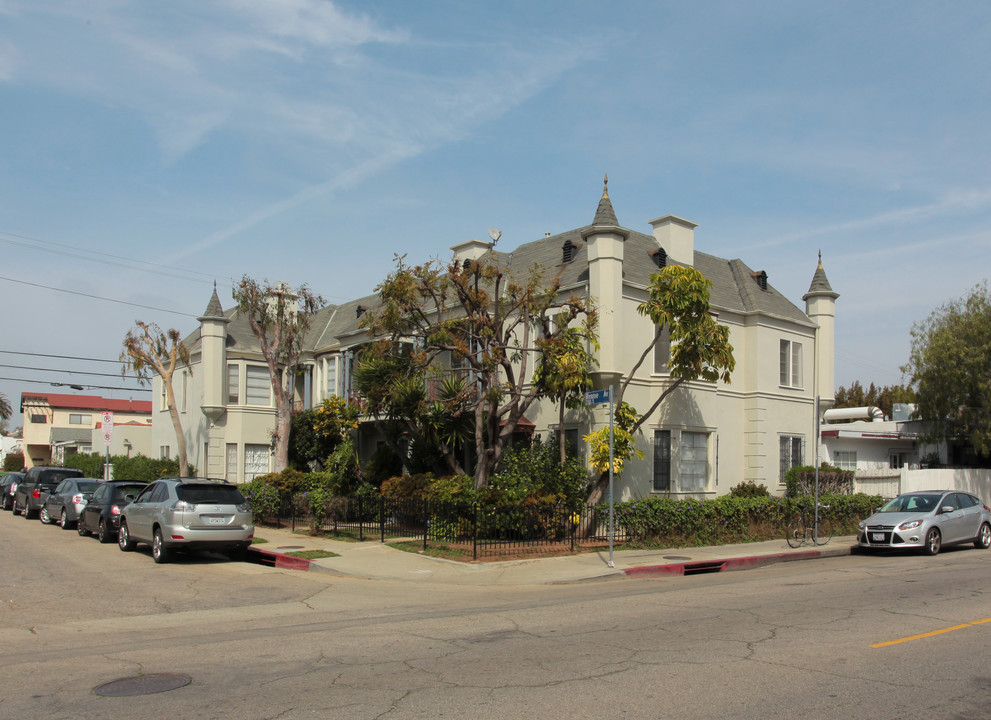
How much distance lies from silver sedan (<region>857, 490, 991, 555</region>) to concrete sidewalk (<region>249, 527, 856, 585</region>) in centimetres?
109

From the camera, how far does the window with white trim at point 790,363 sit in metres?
26.3

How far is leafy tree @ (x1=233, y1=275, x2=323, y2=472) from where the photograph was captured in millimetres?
27484

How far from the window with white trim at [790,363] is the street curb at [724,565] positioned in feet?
27.0

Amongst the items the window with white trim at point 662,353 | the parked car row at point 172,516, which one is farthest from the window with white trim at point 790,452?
the parked car row at point 172,516

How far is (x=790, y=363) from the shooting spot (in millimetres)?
26406

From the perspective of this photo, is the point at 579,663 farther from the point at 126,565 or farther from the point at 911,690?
the point at 126,565

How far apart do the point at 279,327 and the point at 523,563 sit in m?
15.6

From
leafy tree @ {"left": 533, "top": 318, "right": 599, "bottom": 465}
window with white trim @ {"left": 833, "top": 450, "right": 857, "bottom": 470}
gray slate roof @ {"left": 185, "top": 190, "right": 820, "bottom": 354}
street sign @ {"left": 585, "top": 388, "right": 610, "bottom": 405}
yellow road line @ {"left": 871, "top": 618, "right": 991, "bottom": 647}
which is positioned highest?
gray slate roof @ {"left": 185, "top": 190, "right": 820, "bottom": 354}

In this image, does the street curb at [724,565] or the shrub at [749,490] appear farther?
the shrub at [749,490]

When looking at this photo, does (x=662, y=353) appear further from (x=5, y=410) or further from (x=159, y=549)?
(x=5, y=410)

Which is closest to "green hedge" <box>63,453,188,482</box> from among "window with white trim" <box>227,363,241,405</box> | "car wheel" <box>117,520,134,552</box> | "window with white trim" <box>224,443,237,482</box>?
"window with white trim" <box>224,443,237,482</box>

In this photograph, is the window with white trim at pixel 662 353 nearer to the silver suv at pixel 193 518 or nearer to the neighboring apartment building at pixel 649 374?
the neighboring apartment building at pixel 649 374

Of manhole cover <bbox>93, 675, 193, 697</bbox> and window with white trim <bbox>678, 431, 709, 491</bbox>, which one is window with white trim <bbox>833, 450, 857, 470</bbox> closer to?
window with white trim <bbox>678, 431, 709, 491</bbox>

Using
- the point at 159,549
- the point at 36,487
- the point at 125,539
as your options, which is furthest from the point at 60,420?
the point at 159,549
